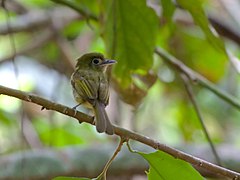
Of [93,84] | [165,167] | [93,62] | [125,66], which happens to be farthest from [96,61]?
[165,167]

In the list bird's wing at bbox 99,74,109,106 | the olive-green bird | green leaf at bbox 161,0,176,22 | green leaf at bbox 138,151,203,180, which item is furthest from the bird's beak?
green leaf at bbox 138,151,203,180

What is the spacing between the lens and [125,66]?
101 inches

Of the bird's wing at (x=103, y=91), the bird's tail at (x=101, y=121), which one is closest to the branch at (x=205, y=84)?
the bird's wing at (x=103, y=91)

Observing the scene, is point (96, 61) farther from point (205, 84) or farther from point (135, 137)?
point (135, 137)

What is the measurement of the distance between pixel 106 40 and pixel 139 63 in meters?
0.18

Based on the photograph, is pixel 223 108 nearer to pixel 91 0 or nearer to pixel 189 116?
pixel 189 116

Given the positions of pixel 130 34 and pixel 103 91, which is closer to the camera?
pixel 103 91

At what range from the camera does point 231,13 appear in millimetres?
3553

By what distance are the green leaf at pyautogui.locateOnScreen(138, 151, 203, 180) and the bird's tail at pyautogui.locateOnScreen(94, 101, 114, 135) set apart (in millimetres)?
103

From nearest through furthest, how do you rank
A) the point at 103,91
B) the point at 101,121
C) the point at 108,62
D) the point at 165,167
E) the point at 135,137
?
the point at 135,137 → the point at 165,167 → the point at 101,121 → the point at 103,91 → the point at 108,62

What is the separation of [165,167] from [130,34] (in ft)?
3.45

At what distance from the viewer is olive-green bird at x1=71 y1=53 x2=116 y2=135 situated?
1.99m

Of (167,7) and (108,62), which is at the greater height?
(167,7)

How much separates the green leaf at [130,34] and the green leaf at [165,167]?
2.78 feet
